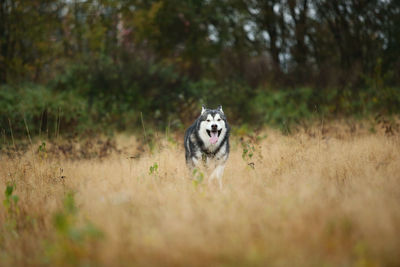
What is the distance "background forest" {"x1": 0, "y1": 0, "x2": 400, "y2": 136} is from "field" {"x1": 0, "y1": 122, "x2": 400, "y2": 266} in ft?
14.9

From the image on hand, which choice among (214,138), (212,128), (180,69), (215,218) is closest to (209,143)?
(214,138)

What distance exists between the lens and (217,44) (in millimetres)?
15094

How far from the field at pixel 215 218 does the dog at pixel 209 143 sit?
Answer: 29cm

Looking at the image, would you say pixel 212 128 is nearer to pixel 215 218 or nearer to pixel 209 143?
pixel 209 143

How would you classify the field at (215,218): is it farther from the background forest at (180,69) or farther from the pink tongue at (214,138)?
the background forest at (180,69)

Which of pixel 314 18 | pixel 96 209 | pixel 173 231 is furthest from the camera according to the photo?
pixel 314 18

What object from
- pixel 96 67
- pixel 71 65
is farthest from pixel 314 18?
pixel 71 65

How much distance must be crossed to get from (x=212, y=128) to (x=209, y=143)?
30 cm

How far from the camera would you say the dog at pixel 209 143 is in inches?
178

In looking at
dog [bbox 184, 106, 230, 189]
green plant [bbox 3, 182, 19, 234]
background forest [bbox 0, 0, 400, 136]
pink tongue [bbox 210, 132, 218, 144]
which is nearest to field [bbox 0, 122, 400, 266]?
green plant [bbox 3, 182, 19, 234]

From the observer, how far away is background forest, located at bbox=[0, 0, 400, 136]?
916 centimetres

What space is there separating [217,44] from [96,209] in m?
13.4

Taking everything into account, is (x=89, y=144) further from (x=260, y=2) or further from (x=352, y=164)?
(x=260, y=2)

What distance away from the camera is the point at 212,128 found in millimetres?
4496
